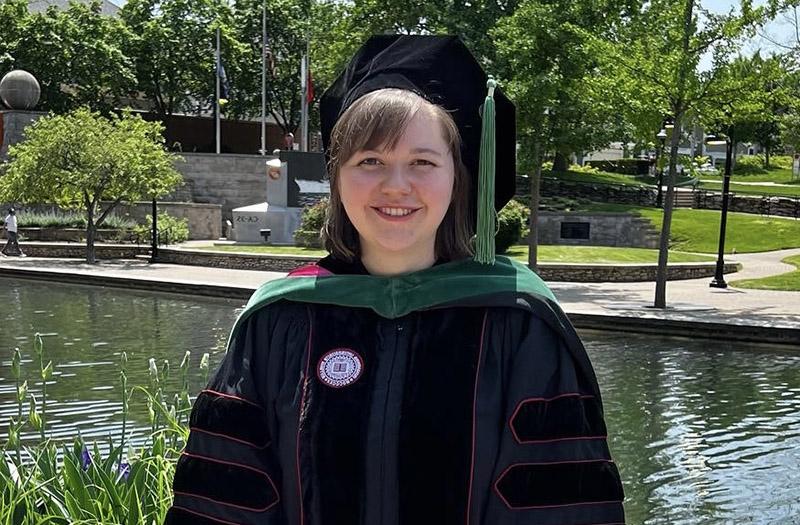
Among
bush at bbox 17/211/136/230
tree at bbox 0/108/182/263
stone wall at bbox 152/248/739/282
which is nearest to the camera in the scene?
stone wall at bbox 152/248/739/282

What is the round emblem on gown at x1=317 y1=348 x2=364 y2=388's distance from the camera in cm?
245

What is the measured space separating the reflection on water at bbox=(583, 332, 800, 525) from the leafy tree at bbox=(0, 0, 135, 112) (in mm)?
39656

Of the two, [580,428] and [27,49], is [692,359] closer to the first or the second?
[580,428]

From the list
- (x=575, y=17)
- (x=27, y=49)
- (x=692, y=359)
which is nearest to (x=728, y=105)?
(x=575, y=17)

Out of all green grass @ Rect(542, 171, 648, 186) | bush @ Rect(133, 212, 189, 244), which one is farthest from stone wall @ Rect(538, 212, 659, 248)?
bush @ Rect(133, 212, 189, 244)

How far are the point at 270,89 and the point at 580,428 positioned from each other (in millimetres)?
54272

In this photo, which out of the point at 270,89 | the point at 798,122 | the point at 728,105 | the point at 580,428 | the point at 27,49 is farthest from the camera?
the point at 270,89

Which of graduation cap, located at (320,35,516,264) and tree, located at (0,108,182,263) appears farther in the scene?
tree, located at (0,108,182,263)

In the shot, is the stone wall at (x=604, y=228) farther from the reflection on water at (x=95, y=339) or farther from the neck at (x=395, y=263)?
the neck at (x=395, y=263)

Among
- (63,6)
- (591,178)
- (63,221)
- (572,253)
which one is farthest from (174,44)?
(572,253)

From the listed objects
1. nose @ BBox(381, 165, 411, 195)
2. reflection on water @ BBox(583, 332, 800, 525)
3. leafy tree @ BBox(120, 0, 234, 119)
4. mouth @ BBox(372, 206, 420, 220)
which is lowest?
reflection on water @ BBox(583, 332, 800, 525)

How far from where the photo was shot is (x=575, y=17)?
20.1 meters

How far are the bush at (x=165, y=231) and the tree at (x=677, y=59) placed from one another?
55.9 feet

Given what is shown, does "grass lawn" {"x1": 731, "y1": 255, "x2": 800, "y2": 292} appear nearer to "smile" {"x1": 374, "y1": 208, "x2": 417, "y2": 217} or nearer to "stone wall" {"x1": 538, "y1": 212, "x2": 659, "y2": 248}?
"stone wall" {"x1": 538, "y1": 212, "x2": 659, "y2": 248}
